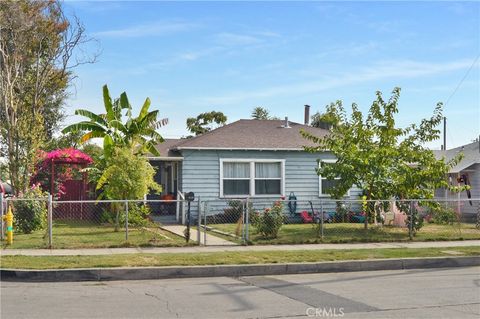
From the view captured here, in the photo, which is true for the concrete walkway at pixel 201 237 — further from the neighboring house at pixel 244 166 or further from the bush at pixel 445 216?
the bush at pixel 445 216

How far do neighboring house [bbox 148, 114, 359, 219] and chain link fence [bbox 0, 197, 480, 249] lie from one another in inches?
36.3

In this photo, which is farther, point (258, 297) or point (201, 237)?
point (201, 237)

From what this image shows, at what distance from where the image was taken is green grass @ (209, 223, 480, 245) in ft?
53.3

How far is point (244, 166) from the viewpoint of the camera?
23.1 meters

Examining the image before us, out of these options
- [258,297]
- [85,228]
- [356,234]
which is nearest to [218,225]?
[85,228]

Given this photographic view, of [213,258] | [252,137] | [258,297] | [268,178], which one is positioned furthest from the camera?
[252,137]

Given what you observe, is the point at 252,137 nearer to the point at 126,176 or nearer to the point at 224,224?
the point at 224,224

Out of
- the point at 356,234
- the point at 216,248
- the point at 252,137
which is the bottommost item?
the point at 216,248

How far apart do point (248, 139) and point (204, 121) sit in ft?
103

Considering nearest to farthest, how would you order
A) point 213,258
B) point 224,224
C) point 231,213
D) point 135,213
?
point 213,258
point 135,213
point 224,224
point 231,213

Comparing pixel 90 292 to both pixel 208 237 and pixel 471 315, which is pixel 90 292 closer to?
pixel 471 315

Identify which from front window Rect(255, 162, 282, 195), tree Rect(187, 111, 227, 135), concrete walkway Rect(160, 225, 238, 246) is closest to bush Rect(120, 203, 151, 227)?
concrete walkway Rect(160, 225, 238, 246)

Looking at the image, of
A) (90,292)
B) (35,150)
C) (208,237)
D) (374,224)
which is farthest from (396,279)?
(35,150)

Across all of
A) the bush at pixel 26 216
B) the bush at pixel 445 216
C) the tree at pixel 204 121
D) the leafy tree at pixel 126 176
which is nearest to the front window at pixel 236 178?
the leafy tree at pixel 126 176
